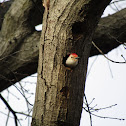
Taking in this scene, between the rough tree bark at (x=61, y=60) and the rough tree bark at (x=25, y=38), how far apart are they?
5.25ft

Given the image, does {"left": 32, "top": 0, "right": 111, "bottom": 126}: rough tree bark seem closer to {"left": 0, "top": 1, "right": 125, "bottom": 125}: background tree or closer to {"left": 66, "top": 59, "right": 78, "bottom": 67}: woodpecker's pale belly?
{"left": 66, "top": 59, "right": 78, "bottom": 67}: woodpecker's pale belly

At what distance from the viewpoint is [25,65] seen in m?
4.01

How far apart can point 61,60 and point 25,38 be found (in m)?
2.00

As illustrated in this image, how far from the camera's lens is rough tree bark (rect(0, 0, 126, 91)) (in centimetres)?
400

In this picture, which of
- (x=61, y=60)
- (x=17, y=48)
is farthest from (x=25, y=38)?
(x=61, y=60)

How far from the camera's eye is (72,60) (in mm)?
2246

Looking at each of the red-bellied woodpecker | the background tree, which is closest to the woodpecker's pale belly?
the red-bellied woodpecker

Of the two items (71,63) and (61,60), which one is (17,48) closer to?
(61,60)

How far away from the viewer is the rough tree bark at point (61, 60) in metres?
2.29

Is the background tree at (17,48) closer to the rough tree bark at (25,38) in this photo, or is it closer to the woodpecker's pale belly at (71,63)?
the rough tree bark at (25,38)

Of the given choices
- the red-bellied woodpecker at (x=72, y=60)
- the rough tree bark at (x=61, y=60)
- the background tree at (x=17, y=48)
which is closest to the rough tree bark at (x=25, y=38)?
the background tree at (x=17, y=48)

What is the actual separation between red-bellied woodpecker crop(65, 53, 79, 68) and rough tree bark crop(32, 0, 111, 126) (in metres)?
0.05

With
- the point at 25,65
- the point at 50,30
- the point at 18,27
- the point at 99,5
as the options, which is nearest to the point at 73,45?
the point at 50,30

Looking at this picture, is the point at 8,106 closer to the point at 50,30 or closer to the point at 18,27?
the point at 18,27
